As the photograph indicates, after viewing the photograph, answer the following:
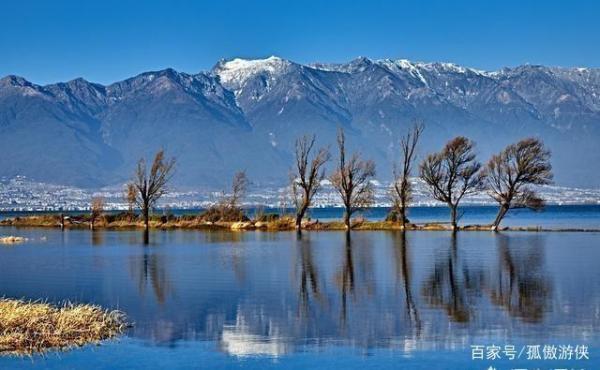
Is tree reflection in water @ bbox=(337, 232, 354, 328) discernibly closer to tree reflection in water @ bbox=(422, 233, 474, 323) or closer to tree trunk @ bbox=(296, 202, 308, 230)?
tree reflection in water @ bbox=(422, 233, 474, 323)

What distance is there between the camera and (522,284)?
33.2m

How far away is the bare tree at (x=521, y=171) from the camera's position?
71812 mm

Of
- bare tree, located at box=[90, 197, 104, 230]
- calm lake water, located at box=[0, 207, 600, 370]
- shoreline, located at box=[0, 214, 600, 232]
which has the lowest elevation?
calm lake water, located at box=[0, 207, 600, 370]

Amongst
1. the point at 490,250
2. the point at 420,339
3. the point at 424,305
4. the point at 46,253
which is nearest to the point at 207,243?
the point at 46,253

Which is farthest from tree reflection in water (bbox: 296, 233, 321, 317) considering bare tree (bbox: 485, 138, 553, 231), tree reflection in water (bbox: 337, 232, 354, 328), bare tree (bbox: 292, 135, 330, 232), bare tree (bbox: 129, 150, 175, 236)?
bare tree (bbox: 129, 150, 175, 236)

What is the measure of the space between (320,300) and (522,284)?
917 cm

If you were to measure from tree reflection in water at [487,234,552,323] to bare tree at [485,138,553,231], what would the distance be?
1887 cm

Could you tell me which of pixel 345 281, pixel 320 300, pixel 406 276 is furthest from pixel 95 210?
pixel 320 300

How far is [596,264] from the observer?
40.8 m

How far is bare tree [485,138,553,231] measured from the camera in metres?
71.8

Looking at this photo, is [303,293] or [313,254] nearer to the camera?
[303,293]

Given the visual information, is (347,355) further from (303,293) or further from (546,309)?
(303,293)

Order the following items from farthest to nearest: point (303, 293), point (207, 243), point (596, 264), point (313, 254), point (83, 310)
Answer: point (207, 243) → point (313, 254) → point (596, 264) → point (303, 293) → point (83, 310)

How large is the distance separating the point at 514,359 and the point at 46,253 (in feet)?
124
